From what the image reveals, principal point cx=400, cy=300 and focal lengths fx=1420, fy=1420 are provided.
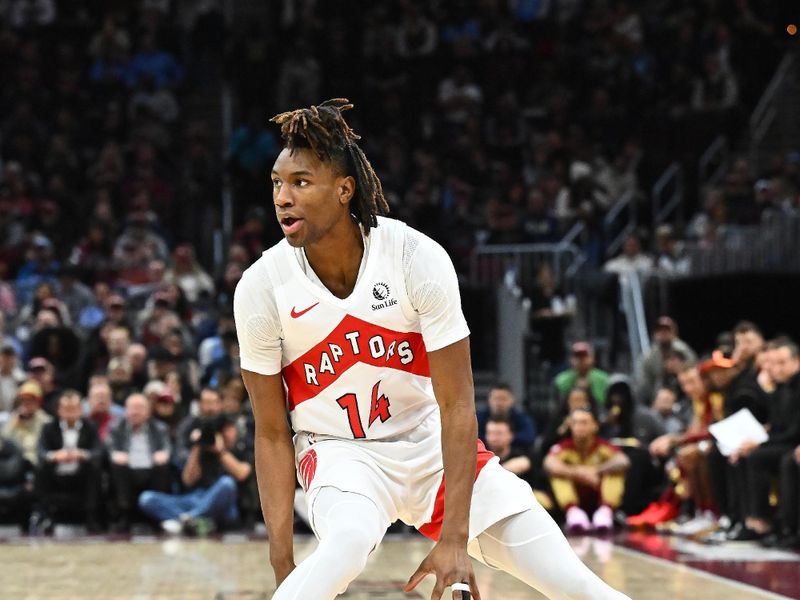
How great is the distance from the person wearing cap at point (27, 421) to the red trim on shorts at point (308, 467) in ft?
27.5

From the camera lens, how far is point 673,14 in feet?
61.2

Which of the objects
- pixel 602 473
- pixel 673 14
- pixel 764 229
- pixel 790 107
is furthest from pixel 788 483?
pixel 673 14

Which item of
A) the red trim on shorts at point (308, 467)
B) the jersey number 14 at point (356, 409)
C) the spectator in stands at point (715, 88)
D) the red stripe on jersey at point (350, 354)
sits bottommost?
the red trim on shorts at point (308, 467)

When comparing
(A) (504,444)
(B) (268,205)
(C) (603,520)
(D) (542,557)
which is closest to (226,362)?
(A) (504,444)

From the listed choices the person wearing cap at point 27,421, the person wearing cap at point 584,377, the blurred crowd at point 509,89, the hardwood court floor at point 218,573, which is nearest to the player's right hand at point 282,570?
the hardwood court floor at point 218,573

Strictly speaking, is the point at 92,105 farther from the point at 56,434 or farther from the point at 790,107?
the point at 790,107

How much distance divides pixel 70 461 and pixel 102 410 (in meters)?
0.63

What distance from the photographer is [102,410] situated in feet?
40.3

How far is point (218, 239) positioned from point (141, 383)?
3379mm

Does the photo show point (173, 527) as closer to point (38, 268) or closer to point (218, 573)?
point (218, 573)

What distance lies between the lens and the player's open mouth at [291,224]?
3.94m

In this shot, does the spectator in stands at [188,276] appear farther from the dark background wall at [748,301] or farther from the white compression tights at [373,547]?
the white compression tights at [373,547]

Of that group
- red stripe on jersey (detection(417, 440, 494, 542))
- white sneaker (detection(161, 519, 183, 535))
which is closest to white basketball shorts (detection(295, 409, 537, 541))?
red stripe on jersey (detection(417, 440, 494, 542))

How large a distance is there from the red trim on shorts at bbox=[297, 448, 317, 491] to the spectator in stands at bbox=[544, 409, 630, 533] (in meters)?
7.44
